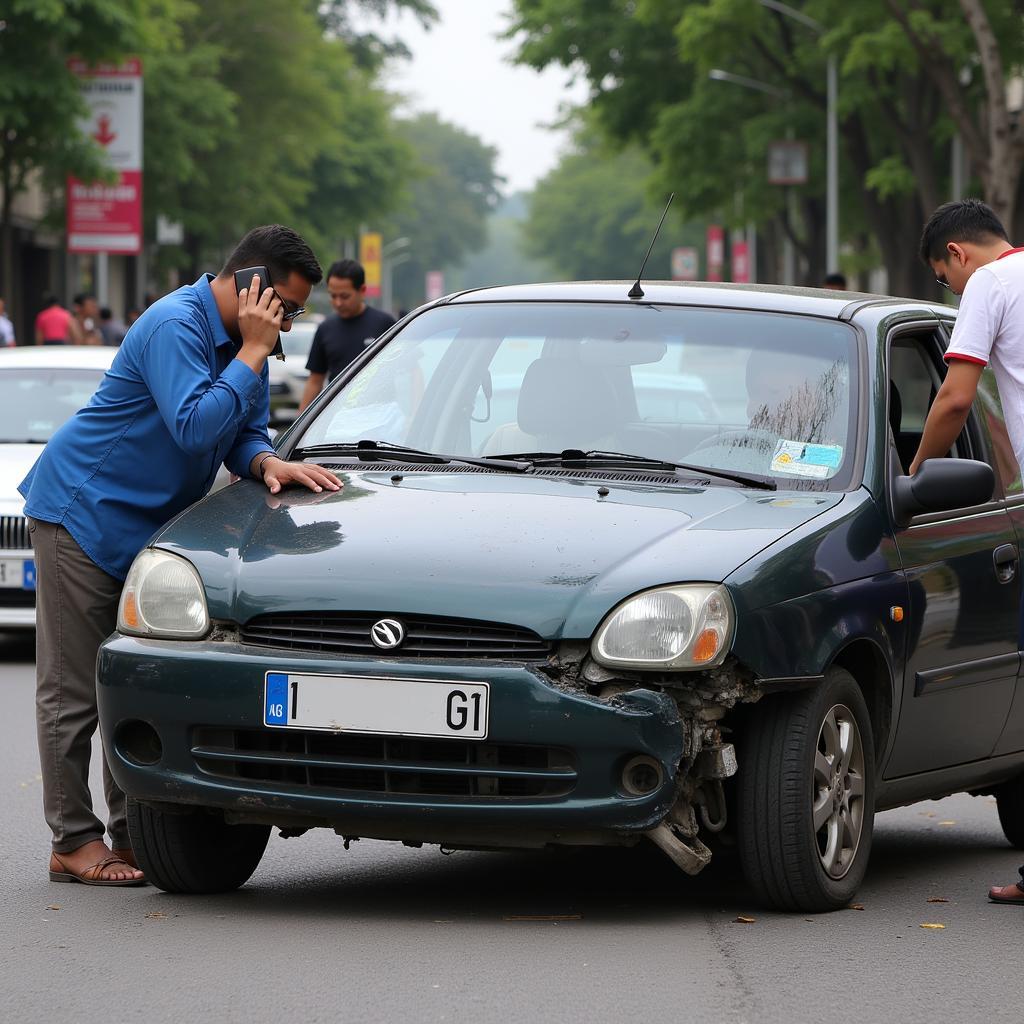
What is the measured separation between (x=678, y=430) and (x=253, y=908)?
1.69 m

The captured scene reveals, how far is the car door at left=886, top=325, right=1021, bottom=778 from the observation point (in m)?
6.14

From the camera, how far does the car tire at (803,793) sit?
5445mm

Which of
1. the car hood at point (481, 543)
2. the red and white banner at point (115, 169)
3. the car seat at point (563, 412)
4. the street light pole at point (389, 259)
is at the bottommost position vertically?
the street light pole at point (389, 259)

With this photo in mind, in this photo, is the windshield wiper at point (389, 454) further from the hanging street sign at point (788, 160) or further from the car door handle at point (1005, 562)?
the hanging street sign at point (788, 160)

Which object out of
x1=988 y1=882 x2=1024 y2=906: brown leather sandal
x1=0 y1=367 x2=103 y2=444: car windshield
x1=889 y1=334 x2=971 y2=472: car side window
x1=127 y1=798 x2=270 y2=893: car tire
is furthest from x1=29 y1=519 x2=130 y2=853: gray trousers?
x1=0 y1=367 x2=103 y2=444: car windshield

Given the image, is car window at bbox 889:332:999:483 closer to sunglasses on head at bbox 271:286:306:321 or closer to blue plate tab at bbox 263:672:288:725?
sunglasses on head at bbox 271:286:306:321

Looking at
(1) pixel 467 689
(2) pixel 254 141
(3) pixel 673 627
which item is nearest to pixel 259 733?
(1) pixel 467 689

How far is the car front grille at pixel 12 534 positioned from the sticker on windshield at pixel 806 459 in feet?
21.8

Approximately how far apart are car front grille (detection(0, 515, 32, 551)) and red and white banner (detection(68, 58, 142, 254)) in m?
21.4

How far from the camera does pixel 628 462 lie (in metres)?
6.10

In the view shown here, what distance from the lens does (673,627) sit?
17.2ft

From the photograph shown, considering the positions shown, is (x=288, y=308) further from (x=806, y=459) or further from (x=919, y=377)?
(x=919, y=377)

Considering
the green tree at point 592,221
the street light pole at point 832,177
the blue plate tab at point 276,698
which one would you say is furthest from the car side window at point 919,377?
the green tree at point 592,221

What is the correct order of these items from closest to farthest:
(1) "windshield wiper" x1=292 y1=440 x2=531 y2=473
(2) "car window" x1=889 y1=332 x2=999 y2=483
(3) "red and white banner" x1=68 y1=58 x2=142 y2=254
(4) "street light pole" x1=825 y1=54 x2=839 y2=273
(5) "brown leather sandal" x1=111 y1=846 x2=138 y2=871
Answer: (1) "windshield wiper" x1=292 y1=440 x2=531 y2=473, (5) "brown leather sandal" x1=111 y1=846 x2=138 y2=871, (2) "car window" x1=889 y1=332 x2=999 y2=483, (3) "red and white banner" x1=68 y1=58 x2=142 y2=254, (4) "street light pole" x1=825 y1=54 x2=839 y2=273
